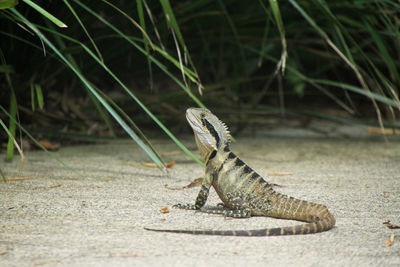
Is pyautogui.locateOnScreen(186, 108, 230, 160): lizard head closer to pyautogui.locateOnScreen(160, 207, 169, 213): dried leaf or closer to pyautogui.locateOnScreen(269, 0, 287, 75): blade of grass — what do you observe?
pyautogui.locateOnScreen(160, 207, 169, 213): dried leaf

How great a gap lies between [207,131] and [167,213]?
58cm

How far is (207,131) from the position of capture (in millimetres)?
2846

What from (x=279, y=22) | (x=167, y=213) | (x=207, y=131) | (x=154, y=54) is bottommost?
(x=167, y=213)

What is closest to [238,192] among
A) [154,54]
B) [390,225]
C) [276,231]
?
[276,231]

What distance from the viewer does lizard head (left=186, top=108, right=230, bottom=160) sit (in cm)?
283

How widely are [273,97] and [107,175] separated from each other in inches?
207

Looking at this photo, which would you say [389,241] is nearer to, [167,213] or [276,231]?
[276,231]

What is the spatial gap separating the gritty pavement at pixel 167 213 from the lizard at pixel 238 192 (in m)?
0.06

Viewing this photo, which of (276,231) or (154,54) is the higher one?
(154,54)

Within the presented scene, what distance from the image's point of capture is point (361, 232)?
7.30ft

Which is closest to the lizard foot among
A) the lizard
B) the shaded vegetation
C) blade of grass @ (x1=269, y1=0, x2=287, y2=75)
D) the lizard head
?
the lizard

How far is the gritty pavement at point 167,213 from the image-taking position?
1.88 m

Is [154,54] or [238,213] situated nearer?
[238,213]

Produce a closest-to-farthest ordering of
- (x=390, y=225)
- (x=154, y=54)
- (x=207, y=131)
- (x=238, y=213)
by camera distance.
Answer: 1. (x=390, y=225)
2. (x=238, y=213)
3. (x=207, y=131)
4. (x=154, y=54)
